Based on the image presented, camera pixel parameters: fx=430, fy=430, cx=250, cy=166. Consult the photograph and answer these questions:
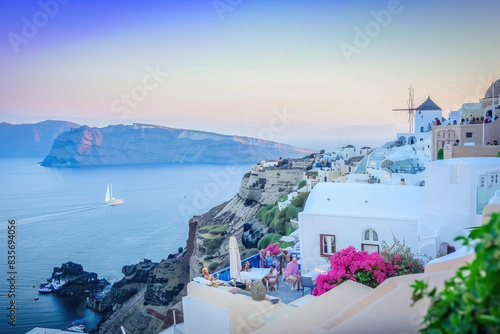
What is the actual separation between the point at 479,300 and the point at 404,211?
27.1ft

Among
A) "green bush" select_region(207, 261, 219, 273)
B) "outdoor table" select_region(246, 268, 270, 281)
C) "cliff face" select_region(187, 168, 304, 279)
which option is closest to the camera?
"outdoor table" select_region(246, 268, 270, 281)

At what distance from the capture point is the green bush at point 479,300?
1.15 m

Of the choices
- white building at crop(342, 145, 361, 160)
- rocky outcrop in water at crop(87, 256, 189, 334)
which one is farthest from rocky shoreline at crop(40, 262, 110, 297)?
white building at crop(342, 145, 361, 160)

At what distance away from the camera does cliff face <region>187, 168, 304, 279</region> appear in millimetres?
37812

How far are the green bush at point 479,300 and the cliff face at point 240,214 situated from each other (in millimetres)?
34522

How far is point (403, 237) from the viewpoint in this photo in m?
8.77

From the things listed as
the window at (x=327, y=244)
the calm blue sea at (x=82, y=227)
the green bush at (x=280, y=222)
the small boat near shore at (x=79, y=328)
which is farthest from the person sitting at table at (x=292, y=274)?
the calm blue sea at (x=82, y=227)

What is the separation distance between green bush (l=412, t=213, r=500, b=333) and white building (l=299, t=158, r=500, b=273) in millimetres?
6546

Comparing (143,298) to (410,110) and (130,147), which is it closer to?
(410,110)

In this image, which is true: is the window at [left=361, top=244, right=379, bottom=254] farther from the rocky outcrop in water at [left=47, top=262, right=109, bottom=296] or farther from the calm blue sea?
the rocky outcrop in water at [left=47, top=262, right=109, bottom=296]

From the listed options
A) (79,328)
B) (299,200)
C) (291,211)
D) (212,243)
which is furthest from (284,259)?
(212,243)

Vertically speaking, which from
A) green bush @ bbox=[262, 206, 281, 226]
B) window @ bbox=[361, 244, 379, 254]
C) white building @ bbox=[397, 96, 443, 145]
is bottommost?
green bush @ bbox=[262, 206, 281, 226]

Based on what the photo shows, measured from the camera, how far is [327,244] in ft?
30.7

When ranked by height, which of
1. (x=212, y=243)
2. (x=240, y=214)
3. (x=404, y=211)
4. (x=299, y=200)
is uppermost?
(x=404, y=211)
